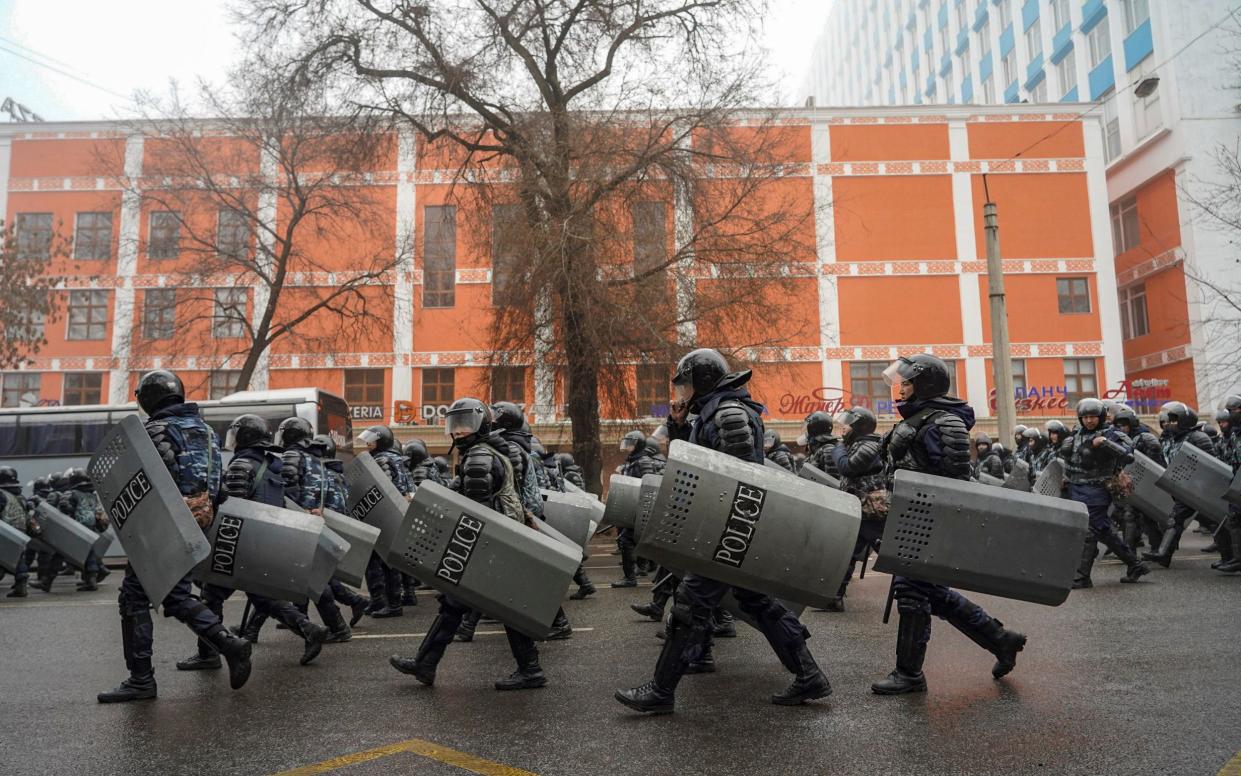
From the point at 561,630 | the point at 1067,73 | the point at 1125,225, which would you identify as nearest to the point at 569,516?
the point at 561,630

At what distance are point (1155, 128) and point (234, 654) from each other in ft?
129

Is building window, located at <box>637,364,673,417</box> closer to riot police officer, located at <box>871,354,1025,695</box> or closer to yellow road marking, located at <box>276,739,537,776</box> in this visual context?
riot police officer, located at <box>871,354,1025,695</box>

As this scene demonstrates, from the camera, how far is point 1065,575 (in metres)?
5.19

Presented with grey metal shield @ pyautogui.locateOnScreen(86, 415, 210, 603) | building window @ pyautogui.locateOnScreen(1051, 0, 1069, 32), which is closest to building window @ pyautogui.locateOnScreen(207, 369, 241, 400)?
grey metal shield @ pyautogui.locateOnScreen(86, 415, 210, 603)

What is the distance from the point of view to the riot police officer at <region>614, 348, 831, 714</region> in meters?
4.78

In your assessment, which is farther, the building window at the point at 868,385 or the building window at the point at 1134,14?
the building window at the point at 1134,14

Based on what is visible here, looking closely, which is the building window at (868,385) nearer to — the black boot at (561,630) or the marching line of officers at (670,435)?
the marching line of officers at (670,435)

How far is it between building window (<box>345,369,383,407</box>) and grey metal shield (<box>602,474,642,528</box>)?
2655cm

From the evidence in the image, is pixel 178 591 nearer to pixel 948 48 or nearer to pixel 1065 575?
pixel 1065 575

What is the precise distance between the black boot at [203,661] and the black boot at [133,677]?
0.96 metres

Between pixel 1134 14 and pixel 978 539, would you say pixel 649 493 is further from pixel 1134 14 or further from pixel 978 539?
pixel 1134 14

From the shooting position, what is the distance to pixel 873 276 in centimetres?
3425

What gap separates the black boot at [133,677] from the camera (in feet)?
17.8

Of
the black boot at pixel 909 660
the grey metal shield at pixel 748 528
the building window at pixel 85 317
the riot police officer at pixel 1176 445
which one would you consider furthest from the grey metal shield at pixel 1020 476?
the building window at pixel 85 317
